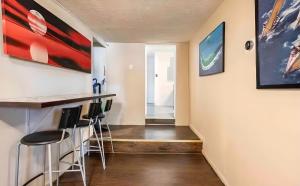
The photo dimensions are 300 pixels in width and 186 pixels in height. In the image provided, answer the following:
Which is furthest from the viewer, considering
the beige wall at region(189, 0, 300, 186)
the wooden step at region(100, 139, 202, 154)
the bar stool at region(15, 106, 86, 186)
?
the wooden step at region(100, 139, 202, 154)

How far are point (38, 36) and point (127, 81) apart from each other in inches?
123

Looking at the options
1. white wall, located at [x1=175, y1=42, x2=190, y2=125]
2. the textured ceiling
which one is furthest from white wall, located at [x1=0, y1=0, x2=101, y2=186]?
white wall, located at [x1=175, y1=42, x2=190, y2=125]

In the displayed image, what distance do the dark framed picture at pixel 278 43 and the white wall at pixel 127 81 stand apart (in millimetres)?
3661

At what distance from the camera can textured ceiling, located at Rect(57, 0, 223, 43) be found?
99.3 inches

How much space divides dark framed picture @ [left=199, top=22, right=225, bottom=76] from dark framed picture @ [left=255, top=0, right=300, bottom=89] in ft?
3.10

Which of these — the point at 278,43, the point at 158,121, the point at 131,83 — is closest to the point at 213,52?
the point at 278,43

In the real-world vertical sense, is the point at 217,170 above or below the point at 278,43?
below

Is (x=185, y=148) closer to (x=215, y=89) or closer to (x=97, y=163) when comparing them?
(x=215, y=89)

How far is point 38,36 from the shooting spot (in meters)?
2.05

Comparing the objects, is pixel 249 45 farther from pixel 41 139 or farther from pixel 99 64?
pixel 99 64

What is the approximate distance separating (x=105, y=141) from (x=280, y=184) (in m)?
2.75

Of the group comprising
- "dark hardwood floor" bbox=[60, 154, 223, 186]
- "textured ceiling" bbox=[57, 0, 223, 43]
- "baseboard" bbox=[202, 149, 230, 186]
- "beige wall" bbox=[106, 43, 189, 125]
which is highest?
"textured ceiling" bbox=[57, 0, 223, 43]

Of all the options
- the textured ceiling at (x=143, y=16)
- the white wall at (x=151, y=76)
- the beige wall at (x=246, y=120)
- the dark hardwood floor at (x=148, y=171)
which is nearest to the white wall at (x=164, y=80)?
the white wall at (x=151, y=76)

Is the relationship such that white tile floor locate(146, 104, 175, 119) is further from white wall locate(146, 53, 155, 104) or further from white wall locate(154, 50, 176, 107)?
white wall locate(146, 53, 155, 104)
